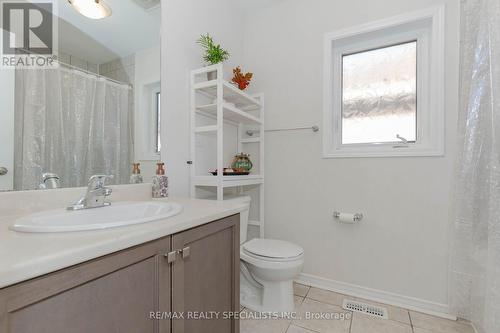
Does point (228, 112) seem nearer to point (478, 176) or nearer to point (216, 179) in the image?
point (216, 179)

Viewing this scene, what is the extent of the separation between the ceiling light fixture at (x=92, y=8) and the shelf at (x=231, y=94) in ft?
2.06

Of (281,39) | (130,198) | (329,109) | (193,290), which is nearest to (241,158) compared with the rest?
(329,109)

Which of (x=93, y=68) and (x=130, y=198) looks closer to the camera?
(x=93, y=68)

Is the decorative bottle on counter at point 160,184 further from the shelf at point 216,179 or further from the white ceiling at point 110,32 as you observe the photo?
the white ceiling at point 110,32

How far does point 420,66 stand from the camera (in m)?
1.76

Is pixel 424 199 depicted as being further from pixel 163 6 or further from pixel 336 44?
pixel 163 6

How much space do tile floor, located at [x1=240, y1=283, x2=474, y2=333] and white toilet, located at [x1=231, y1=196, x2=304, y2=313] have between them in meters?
0.11

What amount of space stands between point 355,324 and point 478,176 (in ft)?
3.63

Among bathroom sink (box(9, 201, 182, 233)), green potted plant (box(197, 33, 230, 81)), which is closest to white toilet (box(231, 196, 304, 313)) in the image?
bathroom sink (box(9, 201, 182, 233))

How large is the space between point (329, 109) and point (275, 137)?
0.50 meters

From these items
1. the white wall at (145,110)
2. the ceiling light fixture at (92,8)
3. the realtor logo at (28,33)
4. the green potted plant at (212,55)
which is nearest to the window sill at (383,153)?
the green potted plant at (212,55)

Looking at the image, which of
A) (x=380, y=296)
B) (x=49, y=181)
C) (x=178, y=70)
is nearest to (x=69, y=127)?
(x=49, y=181)

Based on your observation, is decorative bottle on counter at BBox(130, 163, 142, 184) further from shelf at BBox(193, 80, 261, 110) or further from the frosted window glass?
the frosted window glass

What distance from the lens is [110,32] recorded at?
122 cm
